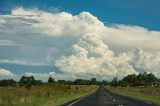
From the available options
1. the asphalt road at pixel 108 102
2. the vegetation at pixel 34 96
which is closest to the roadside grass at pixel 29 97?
the vegetation at pixel 34 96

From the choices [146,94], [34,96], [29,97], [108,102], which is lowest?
[108,102]

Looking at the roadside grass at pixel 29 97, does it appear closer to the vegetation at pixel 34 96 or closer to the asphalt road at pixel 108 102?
the vegetation at pixel 34 96

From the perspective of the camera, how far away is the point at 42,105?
35812mm

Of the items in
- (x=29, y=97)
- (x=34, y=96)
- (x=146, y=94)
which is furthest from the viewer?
(x=146, y=94)

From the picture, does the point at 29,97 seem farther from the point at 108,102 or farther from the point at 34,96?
the point at 108,102

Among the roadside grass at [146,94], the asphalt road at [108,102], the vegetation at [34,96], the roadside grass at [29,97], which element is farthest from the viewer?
the roadside grass at [146,94]

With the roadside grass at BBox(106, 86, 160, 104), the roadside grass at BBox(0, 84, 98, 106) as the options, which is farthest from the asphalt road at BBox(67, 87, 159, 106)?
the roadside grass at BBox(106, 86, 160, 104)

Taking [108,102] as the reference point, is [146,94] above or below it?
above

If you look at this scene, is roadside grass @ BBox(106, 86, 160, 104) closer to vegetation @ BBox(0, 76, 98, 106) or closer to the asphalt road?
the asphalt road

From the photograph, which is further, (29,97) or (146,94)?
(146,94)

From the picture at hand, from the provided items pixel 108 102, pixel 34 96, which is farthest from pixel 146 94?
pixel 108 102

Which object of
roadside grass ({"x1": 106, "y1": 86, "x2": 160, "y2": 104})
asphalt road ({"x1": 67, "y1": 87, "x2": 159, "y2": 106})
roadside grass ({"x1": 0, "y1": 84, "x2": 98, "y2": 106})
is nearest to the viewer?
roadside grass ({"x1": 0, "y1": 84, "x2": 98, "y2": 106})

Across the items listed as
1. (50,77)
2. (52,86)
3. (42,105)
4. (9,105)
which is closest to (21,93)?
(42,105)

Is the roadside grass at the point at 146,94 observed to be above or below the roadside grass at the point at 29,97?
A: above
